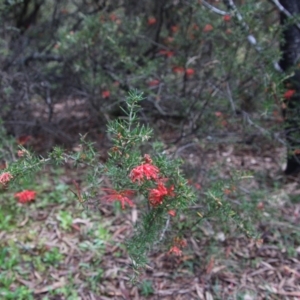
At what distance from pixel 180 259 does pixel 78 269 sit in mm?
687

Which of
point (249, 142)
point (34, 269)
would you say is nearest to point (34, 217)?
point (34, 269)

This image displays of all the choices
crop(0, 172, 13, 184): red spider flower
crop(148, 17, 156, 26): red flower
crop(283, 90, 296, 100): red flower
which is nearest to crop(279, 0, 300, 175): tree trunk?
crop(283, 90, 296, 100): red flower

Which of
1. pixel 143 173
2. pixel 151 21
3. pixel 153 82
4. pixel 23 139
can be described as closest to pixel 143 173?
pixel 143 173

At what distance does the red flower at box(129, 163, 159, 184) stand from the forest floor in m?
0.95

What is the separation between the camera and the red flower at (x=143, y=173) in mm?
1743

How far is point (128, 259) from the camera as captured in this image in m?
2.96

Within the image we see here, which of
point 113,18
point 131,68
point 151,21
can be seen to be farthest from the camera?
point 151,21

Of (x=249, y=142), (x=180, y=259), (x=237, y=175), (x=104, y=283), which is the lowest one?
(x=104, y=283)

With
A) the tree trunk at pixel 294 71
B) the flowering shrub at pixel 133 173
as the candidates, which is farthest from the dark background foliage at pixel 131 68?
the flowering shrub at pixel 133 173

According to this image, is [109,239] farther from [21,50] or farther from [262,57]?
[21,50]

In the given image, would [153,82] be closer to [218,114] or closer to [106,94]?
[106,94]

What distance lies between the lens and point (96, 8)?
4625 mm

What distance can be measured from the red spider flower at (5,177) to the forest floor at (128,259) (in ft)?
3.30

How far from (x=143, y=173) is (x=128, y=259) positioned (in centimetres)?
138
